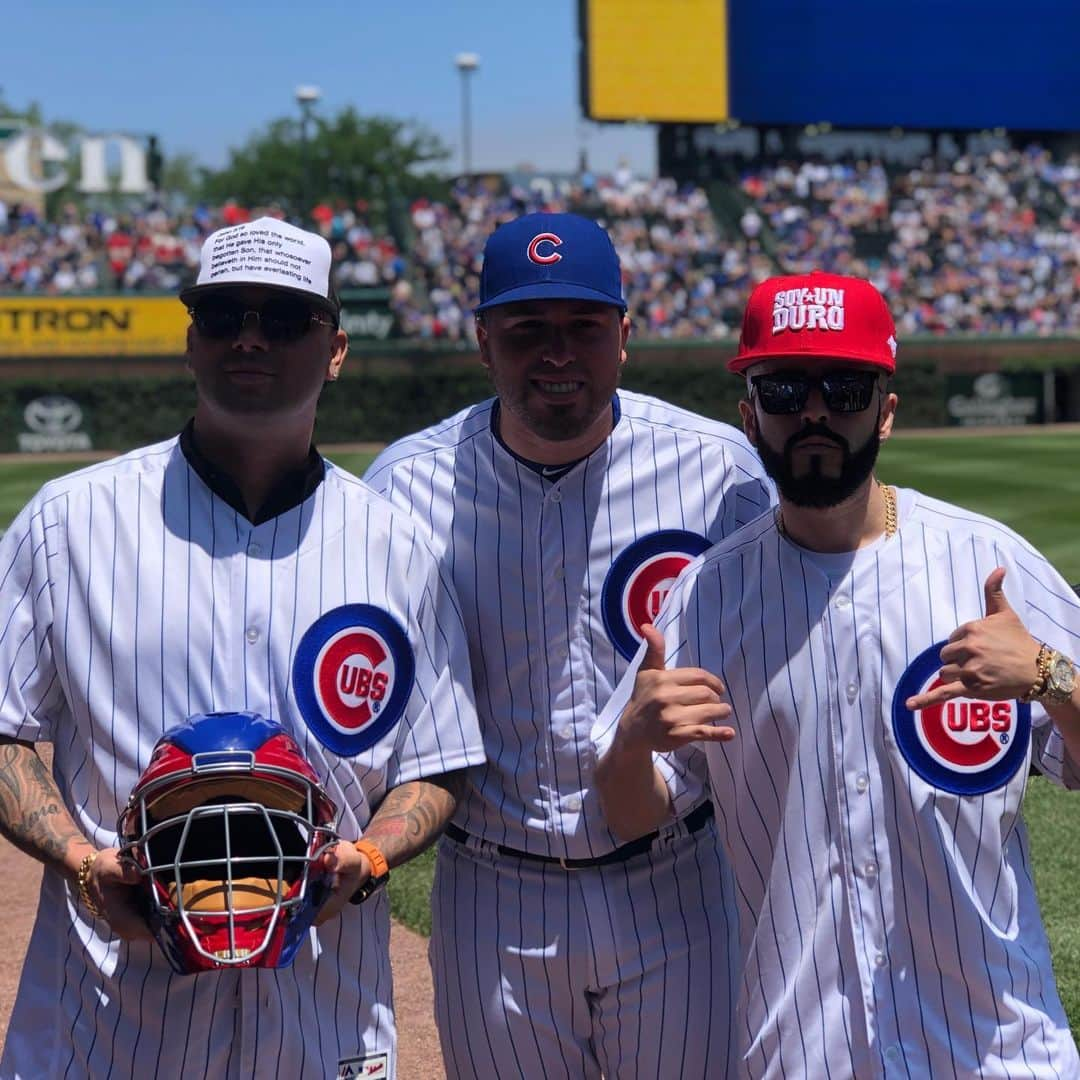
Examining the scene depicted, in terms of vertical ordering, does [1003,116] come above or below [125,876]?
above

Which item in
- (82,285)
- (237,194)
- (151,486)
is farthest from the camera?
(237,194)

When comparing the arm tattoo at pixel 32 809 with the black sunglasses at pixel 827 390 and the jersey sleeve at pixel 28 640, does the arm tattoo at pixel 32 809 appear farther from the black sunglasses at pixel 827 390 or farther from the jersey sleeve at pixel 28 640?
the black sunglasses at pixel 827 390

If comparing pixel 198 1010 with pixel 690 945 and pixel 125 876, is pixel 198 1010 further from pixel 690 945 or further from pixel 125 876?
pixel 690 945

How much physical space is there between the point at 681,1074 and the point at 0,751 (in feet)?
4.80

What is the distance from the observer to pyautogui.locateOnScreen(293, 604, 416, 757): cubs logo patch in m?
2.55

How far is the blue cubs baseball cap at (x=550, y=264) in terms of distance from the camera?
117 inches

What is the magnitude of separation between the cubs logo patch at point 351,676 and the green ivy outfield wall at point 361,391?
21145 mm

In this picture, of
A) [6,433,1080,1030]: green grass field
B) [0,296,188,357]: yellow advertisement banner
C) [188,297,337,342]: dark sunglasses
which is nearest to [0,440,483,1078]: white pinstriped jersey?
[188,297,337,342]: dark sunglasses

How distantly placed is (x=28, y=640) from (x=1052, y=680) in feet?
5.47

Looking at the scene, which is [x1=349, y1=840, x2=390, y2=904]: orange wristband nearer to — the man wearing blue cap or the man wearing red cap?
the man wearing red cap

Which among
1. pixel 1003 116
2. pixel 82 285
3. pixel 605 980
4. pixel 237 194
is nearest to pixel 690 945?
pixel 605 980

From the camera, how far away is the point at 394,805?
2607 mm

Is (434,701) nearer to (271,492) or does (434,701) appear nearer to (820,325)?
(271,492)

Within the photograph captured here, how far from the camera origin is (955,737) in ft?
8.20
